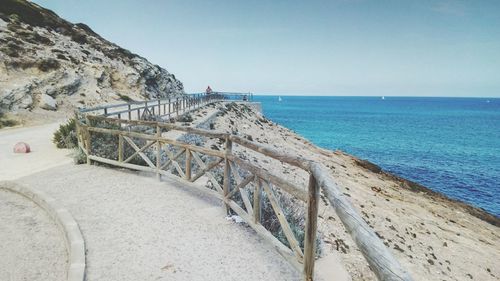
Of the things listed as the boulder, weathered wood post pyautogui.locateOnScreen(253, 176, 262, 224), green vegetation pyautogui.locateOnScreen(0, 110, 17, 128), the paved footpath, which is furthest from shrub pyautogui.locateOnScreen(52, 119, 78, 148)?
weathered wood post pyautogui.locateOnScreen(253, 176, 262, 224)

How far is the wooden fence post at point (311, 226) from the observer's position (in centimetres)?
434

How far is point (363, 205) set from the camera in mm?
15672

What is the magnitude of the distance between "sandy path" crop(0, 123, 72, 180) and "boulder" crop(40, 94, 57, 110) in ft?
19.3

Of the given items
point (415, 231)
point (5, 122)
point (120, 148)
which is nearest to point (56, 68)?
point (5, 122)

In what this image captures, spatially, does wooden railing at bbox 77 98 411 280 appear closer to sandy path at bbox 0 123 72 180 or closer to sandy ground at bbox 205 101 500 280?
sandy ground at bbox 205 101 500 280

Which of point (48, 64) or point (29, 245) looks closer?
point (29, 245)

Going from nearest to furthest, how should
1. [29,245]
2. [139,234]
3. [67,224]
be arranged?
1. [29,245]
2. [139,234]
3. [67,224]

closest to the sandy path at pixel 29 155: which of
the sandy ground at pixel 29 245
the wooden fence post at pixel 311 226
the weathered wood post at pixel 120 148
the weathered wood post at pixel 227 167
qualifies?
the weathered wood post at pixel 120 148

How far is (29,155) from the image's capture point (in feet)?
45.2

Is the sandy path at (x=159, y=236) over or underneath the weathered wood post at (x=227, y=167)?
underneath

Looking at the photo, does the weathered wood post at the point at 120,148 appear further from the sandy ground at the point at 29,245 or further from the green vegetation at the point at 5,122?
the green vegetation at the point at 5,122

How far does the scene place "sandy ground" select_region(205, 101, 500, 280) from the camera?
9898 mm

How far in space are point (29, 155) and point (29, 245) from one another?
28.9 feet

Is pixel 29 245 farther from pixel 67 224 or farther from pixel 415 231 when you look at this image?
pixel 415 231
